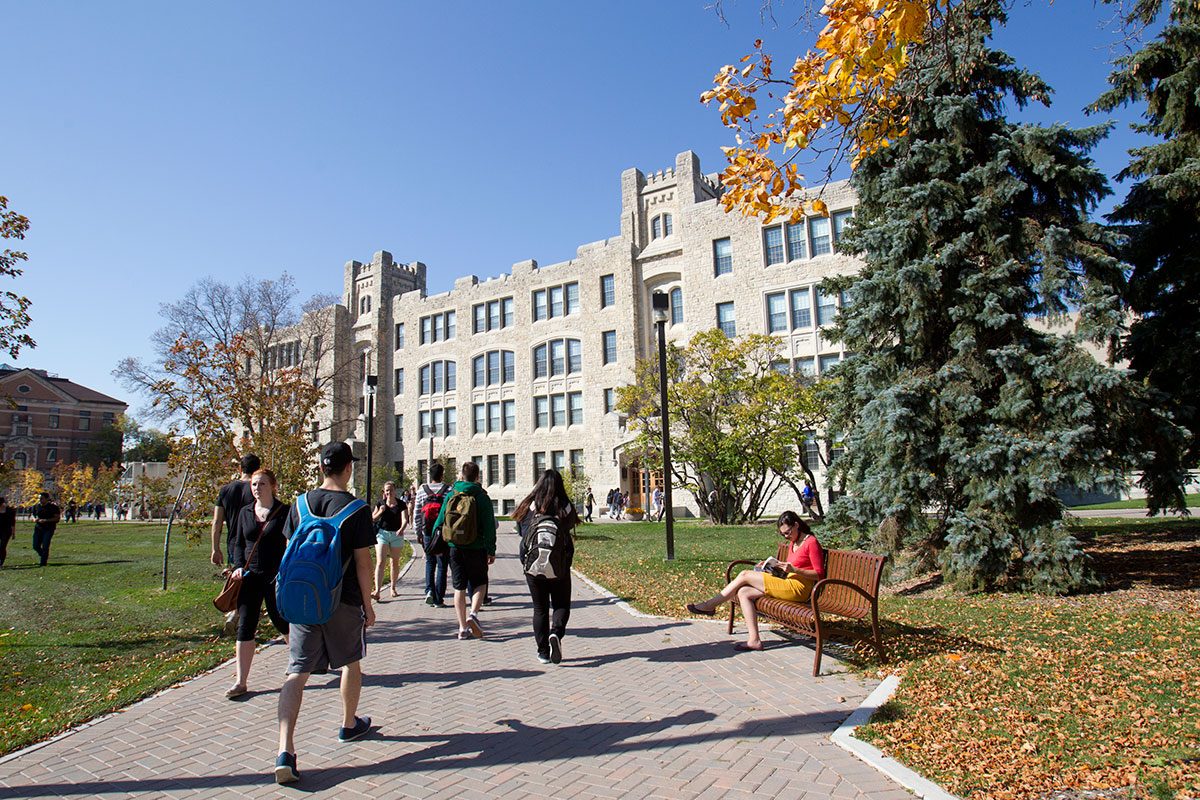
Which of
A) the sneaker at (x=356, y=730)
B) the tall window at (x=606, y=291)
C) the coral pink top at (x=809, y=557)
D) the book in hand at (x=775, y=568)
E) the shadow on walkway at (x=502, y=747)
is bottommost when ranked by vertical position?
the shadow on walkway at (x=502, y=747)

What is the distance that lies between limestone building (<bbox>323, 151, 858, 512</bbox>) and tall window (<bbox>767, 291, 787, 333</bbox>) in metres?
0.07

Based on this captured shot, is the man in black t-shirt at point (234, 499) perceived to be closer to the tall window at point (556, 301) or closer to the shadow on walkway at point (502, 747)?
the shadow on walkway at point (502, 747)

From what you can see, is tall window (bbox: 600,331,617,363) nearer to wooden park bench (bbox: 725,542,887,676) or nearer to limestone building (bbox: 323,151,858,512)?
limestone building (bbox: 323,151,858,512)

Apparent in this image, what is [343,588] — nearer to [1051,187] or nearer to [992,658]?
[992,658]

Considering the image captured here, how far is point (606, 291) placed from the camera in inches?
1517

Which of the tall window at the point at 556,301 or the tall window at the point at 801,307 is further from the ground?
the tall window at the point at 556,301

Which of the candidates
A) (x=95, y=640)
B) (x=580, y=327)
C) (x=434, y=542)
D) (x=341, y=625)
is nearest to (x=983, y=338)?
(x=434, y=542)

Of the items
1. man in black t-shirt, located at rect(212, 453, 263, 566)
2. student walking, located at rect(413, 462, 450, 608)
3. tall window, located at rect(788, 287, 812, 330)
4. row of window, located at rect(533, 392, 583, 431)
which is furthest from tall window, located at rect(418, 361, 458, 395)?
man in black t-shirt, located at rect(212, 453, 263, 566)

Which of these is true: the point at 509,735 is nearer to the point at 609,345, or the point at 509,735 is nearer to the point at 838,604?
the point at 838,604

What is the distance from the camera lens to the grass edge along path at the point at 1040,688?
3.70 metres

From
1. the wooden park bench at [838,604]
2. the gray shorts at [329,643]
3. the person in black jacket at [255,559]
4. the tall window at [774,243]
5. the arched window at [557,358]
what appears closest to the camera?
the gray shorts at [329,643]

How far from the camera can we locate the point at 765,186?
541cm

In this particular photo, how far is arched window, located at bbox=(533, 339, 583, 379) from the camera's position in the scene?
39688mm

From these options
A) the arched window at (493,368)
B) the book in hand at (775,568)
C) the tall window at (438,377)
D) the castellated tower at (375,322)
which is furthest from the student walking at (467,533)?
the castellated tower at (375,322)
